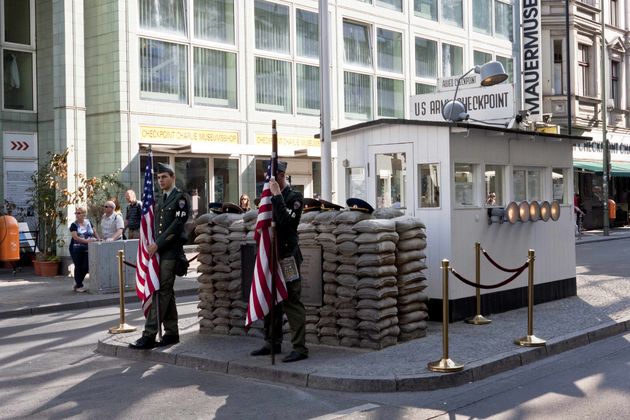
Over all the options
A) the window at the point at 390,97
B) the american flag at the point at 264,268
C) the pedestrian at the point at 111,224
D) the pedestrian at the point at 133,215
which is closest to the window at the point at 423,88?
the window at the point at 390,97

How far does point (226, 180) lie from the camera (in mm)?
Result: 24172

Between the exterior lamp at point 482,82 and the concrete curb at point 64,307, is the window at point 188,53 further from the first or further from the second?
the exterior lamp at point 482,82

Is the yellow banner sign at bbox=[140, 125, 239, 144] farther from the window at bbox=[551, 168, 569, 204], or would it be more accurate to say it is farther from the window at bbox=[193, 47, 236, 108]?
the window at bbox=[551, 168, 569, 204]

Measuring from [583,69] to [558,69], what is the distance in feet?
7.24

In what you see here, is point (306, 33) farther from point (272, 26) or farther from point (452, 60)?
point (452, 60)

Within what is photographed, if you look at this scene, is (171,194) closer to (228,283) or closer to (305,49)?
(228,283)

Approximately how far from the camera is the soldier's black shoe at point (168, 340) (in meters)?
9.34

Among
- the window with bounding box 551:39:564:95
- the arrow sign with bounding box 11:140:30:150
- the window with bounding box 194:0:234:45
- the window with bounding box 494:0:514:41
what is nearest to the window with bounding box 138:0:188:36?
the window with bounding box 194:0:234:45

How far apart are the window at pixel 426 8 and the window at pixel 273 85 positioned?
25.0 feet

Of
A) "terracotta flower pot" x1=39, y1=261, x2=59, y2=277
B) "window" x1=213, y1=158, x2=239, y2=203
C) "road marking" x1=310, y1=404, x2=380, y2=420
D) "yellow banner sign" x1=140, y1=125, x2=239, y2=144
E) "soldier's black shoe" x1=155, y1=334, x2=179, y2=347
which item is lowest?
"road marking" x1=310, y1=404, x2=380, y2=420

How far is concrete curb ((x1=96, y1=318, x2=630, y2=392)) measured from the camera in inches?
290

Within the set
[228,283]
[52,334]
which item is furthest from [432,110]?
[52,334]

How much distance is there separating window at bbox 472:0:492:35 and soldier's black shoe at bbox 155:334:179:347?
2751 centimetres

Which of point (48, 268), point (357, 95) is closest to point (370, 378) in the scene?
point (48, 268)
